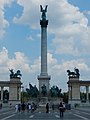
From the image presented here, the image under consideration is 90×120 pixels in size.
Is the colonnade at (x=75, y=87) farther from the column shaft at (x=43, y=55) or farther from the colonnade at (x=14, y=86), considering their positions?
the column shaft at (x=43, y=55)

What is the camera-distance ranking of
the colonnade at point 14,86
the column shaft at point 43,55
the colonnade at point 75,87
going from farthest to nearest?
the colonnade at point 14,86 → the colonnade at point 75,87 → the column shaft at point 43,55

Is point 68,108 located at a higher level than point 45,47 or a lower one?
lower

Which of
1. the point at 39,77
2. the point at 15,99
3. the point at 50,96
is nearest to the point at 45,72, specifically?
the point at 39,77

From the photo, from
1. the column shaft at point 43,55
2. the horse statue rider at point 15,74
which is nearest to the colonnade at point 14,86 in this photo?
the horse statue rider at point 15,74

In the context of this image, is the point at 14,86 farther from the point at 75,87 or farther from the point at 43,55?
→ the point at 43,55

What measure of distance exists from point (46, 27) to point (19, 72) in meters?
31.6

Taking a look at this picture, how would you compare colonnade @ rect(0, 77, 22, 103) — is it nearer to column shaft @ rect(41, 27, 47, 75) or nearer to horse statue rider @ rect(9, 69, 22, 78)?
horse statue rider @ rect(9, 69, 22, 78)

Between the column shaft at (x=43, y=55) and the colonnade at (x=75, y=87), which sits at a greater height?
the column shaft at (x=43, y=55)

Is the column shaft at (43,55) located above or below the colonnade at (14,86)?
above

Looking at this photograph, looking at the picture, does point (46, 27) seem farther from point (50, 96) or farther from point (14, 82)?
point (14, 82)

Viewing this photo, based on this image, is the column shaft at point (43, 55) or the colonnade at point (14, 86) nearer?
the column shaft at point (43, 55)

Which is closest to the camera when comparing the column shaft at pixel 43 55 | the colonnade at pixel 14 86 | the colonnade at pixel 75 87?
the column shaft at pixel 43 55

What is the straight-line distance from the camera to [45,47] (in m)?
109

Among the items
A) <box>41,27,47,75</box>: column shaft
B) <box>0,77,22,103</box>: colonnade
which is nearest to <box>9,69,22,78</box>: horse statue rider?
<box>0,77,22,103</box>: colonnade
